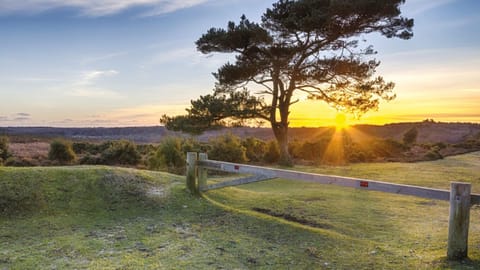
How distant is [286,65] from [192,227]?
1273 cm

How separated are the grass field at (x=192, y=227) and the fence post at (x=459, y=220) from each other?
157mm

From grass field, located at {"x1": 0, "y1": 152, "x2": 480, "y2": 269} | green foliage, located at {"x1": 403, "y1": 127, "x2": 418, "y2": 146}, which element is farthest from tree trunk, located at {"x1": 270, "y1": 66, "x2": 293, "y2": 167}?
green foliage, located at {"x1": 403, "y1": 127, "x2": 418, "y2": 146}

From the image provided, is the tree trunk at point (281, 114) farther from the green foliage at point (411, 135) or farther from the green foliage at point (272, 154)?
the green foliage at point (411, 135)

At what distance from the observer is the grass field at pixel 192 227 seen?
13.0 feet

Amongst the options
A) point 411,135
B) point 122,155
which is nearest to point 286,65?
point 122,155

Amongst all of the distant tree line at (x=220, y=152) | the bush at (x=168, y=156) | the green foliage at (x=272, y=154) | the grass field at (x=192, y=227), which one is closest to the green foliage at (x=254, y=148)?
the distant tree line at (x=220, y=152)

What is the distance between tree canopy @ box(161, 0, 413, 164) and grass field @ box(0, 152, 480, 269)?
352 inches

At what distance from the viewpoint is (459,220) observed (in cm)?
390

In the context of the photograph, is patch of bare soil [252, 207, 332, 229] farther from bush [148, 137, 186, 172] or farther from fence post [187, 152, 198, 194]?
bush [148, 137, 186, 172]

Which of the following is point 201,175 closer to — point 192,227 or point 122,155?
point 192,227

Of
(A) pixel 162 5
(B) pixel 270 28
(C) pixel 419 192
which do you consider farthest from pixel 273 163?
(C) pixel 419 192

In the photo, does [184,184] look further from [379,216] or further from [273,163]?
[273,163]

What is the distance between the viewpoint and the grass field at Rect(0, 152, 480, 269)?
3.96 meters

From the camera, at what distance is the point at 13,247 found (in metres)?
4.28
